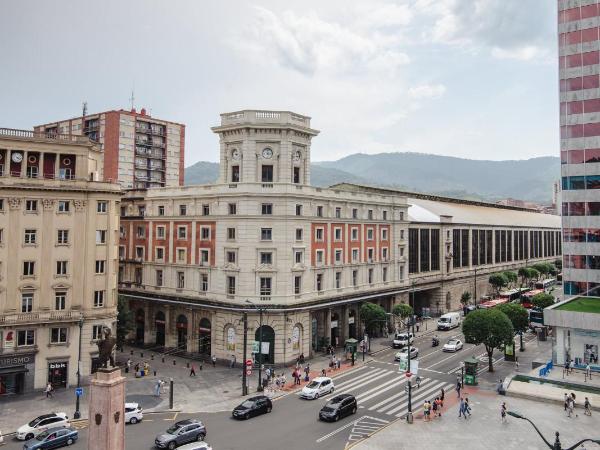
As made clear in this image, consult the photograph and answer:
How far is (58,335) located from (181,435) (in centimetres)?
2282

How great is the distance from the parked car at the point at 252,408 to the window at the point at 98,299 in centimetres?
2095

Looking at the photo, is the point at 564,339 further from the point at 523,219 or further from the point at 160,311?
the point at 523,219

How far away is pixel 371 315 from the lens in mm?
65938

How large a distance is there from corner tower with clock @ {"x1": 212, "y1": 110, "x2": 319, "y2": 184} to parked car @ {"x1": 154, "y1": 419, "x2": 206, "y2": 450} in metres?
34.2

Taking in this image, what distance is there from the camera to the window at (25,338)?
158ft

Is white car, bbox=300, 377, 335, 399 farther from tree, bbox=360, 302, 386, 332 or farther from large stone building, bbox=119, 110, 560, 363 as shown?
tree, bbox=360, 302, 386, 332

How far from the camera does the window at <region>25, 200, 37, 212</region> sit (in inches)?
1961

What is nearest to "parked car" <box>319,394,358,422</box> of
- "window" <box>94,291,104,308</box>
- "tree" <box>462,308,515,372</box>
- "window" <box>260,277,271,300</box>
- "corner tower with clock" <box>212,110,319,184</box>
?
"tree" <box>462,308,515,372</box>

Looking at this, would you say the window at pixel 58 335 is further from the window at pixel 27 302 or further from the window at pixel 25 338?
the window at pixel 27 302

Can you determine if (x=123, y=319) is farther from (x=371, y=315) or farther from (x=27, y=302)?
(x=371, y=315)

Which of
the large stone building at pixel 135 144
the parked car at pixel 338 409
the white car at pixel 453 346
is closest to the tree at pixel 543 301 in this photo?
the white car at pixel 453 346

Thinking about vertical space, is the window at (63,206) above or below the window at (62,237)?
above

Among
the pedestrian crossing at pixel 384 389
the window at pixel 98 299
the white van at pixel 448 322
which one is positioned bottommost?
the pedestrian crossing at pixel 384 389

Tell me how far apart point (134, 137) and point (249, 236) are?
208ft
